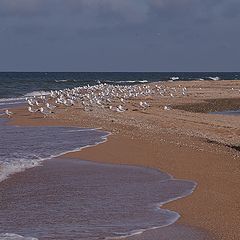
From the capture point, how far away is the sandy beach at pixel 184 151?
798cm

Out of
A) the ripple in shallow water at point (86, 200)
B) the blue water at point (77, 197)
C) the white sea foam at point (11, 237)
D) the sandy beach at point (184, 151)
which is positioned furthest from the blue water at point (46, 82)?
the white sea foam at point (11, 237)

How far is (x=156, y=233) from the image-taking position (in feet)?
23.1

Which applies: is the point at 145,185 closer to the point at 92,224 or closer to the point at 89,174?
the point at 89,174

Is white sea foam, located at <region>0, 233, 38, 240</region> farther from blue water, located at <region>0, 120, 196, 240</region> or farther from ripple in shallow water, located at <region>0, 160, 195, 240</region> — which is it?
ripple in shallow water, located at <region>0, 160, 195, 240</region>

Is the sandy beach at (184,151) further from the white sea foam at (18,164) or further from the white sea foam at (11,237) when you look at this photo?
the white sea foam at (11,237)

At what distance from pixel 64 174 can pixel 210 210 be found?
3.83 metres

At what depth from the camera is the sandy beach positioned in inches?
314

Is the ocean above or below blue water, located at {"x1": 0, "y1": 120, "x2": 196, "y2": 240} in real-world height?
above

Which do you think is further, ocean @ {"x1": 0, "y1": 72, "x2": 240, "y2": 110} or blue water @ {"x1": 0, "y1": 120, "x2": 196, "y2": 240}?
ocean @ {"x1": 0, "y1": 72, "x2": 240, "y2": 110}

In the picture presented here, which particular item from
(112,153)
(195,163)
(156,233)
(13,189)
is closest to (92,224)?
(156,233)

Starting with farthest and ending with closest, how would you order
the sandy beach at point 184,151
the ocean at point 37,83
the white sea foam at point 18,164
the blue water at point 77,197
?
the ocean at point 37,83, the white sea foam at point 18,164, the sandy beach at point 184,151, the blue water at point 77,197

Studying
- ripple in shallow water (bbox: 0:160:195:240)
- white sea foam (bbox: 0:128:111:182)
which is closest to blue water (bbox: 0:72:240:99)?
white sea foam (bbox: 0:128:111:182)

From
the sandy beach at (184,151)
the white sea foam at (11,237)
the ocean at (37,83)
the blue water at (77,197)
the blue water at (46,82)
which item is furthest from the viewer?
the blue water at (46,82)

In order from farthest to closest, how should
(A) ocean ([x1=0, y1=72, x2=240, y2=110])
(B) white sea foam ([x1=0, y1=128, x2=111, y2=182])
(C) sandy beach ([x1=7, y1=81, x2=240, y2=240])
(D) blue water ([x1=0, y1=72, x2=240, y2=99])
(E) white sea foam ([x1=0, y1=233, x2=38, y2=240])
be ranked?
(D) blue water ([x1=0, y1=72, x2=240, y2=99]) → (A) ocean ([x1=0, y1=72, x2=240, y2=110]) → (B) white sea foam ([x1=0, y1=128, x2=111, y2=182]) → (C) sandy beach ([x1=7, y1=81, x2=240, y2=240]) → (E) white sea foam ([x1=0, y1=233, x2=38, y2=240])
